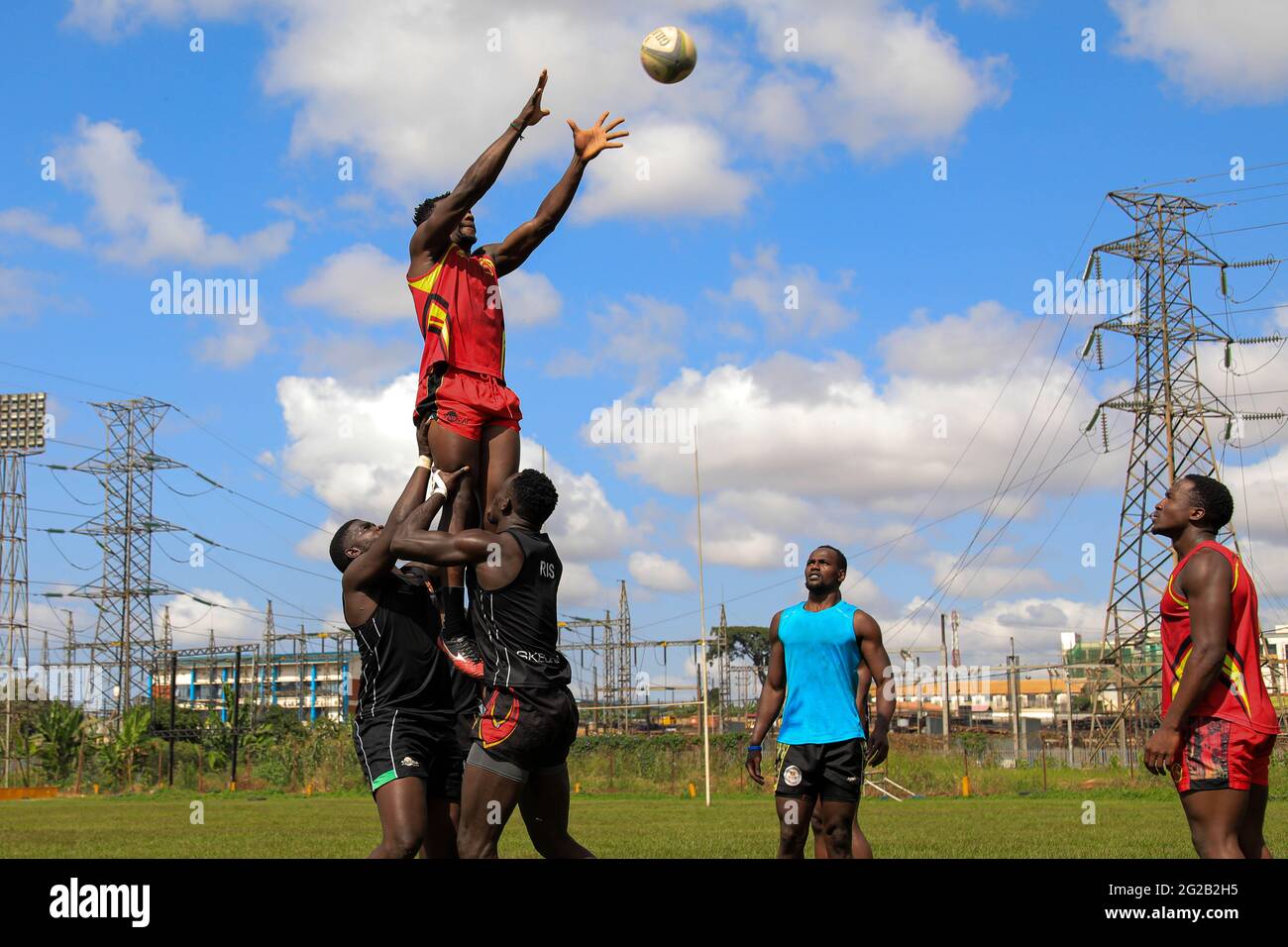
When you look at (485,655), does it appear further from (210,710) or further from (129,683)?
(129,683)

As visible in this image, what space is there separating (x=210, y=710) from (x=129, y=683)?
13.1 meters

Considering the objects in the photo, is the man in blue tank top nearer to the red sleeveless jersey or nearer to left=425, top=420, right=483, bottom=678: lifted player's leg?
the red sleeveless jersey

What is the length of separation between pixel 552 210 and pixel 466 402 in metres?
1.67

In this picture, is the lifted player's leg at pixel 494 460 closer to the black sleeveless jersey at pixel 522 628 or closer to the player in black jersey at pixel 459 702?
the player in black jersey at pixel 459 702

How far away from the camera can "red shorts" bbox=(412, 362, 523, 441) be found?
28.7 feet

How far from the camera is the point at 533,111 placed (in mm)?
8664

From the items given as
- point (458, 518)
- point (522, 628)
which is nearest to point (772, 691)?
point (458, 518)

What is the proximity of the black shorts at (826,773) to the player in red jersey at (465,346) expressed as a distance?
10.9ft

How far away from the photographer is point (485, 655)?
24.9ft

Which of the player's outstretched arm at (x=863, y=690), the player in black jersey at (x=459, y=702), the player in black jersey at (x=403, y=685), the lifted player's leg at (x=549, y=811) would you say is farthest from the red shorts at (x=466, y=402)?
the player's outstretched arm at (x=863, y=690)

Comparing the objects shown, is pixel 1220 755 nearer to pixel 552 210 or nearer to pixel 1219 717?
pixel 1219 717

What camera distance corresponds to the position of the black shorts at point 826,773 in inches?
406
